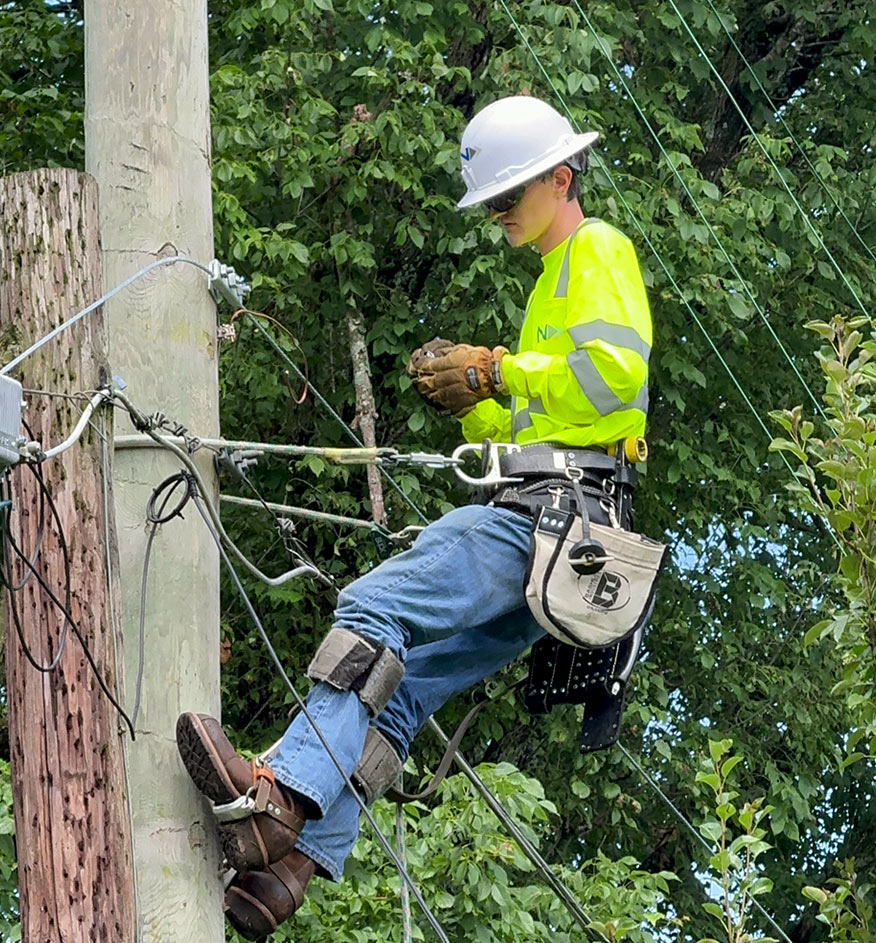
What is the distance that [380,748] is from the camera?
173 inches

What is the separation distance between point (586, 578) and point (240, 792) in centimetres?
98

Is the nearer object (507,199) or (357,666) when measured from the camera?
(357,666)

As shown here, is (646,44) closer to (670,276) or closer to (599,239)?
(670,276)

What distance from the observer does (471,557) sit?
4477 millimetres

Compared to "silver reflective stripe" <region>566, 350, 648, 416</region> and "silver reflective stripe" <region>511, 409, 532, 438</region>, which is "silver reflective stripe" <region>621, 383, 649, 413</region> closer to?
"silver reflective stripe" <region>566, 350, 648, 416</region>

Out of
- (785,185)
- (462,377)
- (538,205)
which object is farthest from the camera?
(785,185)

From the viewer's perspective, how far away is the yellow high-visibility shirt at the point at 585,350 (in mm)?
4602

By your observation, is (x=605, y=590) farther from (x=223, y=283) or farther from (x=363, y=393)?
(x=363, y=393)

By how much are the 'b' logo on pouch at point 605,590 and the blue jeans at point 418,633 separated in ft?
0.49

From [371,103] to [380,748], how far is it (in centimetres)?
578

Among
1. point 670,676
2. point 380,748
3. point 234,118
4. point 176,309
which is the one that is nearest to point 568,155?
point 176,309

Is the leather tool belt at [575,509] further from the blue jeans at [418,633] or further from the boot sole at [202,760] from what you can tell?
the boot sole at [202,760]

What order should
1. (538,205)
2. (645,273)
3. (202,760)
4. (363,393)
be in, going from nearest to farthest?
(202,760)
(538,205)
(363,393)
(645,273)

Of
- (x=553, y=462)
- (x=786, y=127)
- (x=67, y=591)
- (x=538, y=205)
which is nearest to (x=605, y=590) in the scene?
(x=553, y=462)
